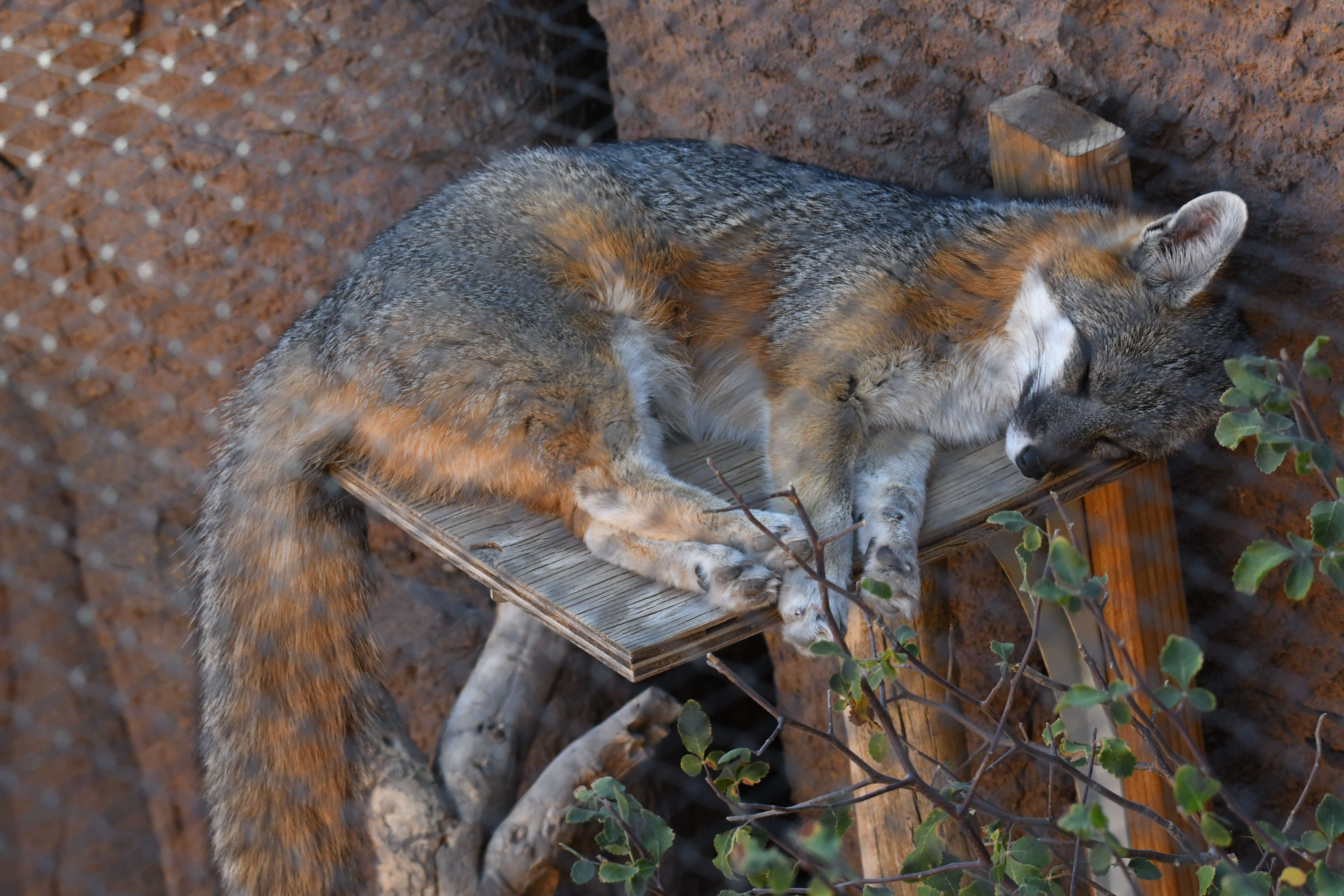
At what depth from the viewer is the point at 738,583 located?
1751mm

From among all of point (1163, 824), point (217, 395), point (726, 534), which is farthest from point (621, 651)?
point (217, 395)

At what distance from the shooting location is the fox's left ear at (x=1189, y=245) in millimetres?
1792

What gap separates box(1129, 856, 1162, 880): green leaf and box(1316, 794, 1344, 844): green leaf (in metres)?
0.19

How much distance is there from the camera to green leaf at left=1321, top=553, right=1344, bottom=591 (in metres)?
1.22

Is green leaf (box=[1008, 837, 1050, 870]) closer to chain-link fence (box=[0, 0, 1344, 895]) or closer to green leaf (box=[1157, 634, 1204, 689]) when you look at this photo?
green leaf (box=[1157, 634, 1204, 689])

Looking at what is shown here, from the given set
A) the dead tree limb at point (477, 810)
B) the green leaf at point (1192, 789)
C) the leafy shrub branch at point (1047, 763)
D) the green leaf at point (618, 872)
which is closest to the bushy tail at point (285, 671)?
the dead tree limb at point (477, 810)

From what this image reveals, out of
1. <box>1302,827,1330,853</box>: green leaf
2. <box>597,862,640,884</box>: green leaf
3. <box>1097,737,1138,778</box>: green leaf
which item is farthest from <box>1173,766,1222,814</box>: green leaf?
<box>597,862,640,884</box>: green leaf

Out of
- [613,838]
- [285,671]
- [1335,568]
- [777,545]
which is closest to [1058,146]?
[777,545]

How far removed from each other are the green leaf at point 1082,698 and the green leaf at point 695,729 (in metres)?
0.52

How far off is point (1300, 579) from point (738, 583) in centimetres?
79

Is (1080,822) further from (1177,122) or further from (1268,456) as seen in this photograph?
(1177,122)

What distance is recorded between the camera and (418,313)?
206cm

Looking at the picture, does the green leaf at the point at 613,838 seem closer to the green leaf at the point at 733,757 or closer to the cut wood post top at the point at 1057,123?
the green leaf at the point at 733,757

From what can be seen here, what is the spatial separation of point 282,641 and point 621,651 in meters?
0.82
